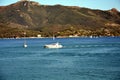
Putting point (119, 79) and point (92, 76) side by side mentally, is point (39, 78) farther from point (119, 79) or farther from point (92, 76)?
point (119, 79)

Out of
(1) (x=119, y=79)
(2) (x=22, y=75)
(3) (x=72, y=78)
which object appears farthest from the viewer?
(2) (x=22, y=75)

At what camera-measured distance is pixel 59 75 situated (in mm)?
27156

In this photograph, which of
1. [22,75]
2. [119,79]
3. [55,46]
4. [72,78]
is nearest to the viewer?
[119,79]

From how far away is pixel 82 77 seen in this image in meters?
25.9

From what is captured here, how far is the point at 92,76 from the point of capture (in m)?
26.1

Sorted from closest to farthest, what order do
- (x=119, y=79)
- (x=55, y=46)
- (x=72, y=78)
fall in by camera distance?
1. (x=119, y=79)
2. (x=72, y=78)
3. (x=55, y=46)

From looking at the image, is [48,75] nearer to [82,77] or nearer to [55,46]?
[82,77]

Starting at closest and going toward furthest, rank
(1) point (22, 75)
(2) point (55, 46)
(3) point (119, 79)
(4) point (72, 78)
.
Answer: (3) point (119, 79)
(4) point (72, 78)
(1) point (22, 75)
(2) point (55, 46)

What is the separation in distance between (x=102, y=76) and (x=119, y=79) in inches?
95.6

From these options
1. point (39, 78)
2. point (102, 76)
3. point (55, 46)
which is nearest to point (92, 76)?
point (102, 76)

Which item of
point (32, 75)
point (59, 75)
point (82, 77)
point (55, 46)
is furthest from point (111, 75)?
point (55, 46)

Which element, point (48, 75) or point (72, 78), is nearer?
point (72, 78)

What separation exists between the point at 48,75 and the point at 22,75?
233 cm

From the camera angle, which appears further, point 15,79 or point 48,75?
point 48,75
